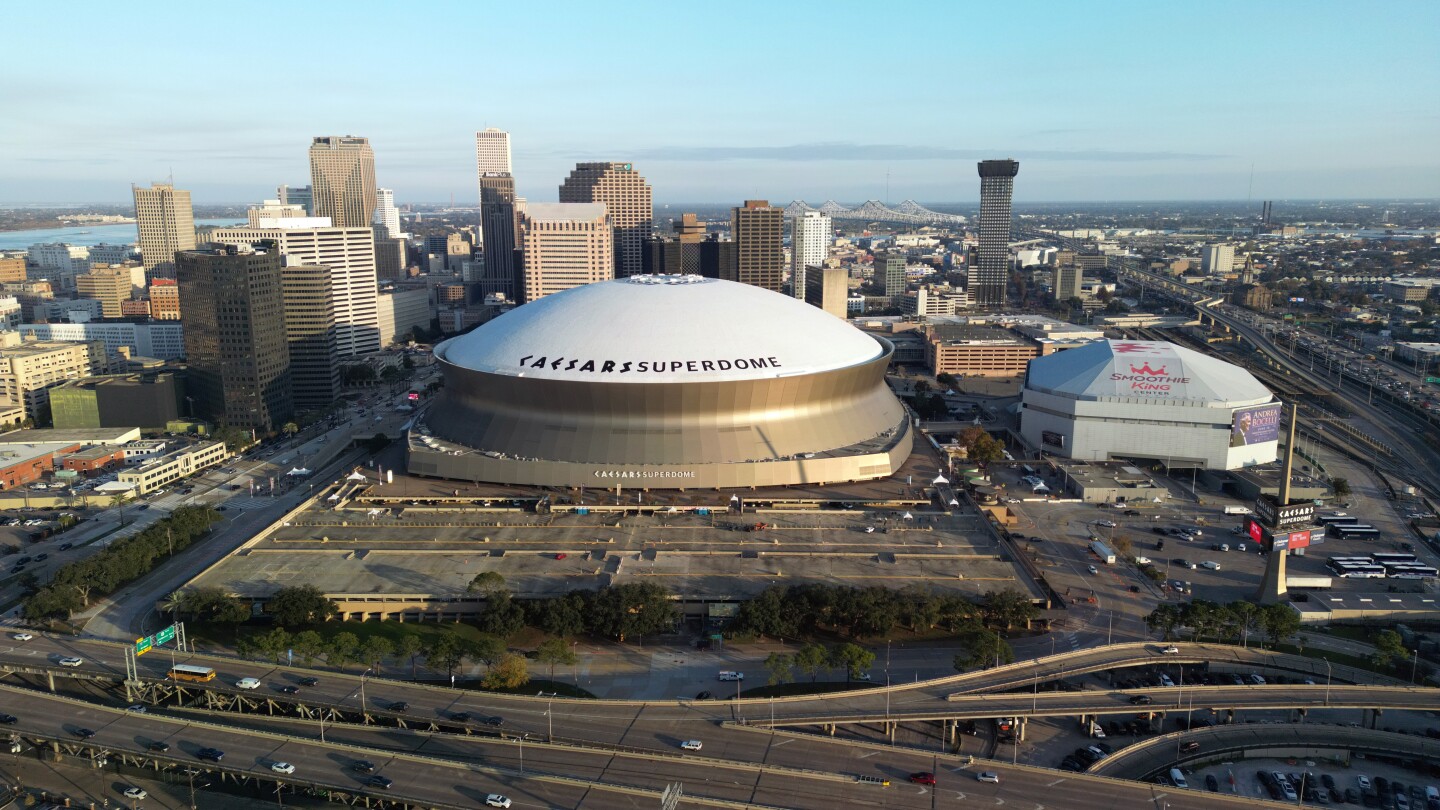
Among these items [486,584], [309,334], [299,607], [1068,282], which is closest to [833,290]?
[1068,282]

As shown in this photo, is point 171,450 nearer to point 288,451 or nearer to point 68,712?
point 288,451

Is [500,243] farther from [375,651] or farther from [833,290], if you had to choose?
[375,651]

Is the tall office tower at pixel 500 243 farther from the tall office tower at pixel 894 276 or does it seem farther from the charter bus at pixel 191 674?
the charter bus at pixel 191 674

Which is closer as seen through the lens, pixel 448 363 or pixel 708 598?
pixel 708 598

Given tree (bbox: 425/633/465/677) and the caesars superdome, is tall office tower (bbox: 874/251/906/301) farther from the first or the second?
tree (bbox: 425/633/465/677)

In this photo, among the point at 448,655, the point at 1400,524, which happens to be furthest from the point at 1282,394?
the point at 448,655

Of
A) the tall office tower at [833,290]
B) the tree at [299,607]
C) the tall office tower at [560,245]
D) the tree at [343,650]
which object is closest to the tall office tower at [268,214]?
the tall office tower at [560,245]

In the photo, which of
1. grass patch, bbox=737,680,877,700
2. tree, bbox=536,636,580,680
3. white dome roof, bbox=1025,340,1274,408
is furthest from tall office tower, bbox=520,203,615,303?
grass patch, bbox=737,680,877,700
